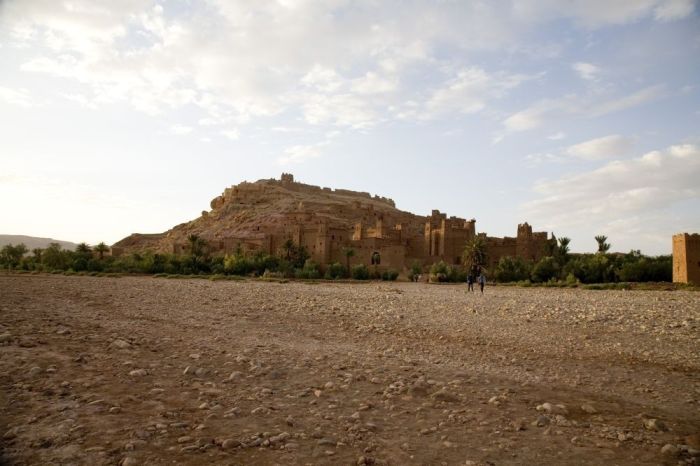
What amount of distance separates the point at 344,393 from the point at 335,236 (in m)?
53.1

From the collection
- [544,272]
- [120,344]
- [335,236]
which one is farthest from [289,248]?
[120,344]

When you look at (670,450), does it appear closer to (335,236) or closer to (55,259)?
(335,236)

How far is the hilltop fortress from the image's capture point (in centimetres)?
5722

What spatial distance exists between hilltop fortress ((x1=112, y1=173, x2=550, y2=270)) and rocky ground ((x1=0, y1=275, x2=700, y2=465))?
4430 cm

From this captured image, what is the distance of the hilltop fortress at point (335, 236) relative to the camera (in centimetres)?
5722

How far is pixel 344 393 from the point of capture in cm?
608

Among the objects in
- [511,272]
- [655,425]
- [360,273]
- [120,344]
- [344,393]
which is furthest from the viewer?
[360,273]

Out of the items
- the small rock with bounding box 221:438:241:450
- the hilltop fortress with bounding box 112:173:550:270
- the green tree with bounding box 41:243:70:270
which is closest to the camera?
the small rock with bounding box 221:438:241:450

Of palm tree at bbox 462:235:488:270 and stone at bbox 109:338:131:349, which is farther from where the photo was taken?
palm tree at bbox 462:235:488:270

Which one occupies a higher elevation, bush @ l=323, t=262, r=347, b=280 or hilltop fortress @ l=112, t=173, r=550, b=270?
hilltop fortress @ l=112, t=173, r=550, b=270

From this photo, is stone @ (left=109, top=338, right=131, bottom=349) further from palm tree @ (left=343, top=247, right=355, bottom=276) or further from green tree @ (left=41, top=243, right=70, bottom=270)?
green tree @ (left=41, top=243, right=70, bottom=270)

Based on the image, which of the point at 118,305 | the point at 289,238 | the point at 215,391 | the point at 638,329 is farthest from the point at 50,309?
the point at 289,238

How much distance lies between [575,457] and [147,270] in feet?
167

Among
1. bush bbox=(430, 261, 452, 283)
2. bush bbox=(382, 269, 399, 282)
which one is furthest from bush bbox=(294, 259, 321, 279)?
bush bbox=(430, 261, 452, 283)
